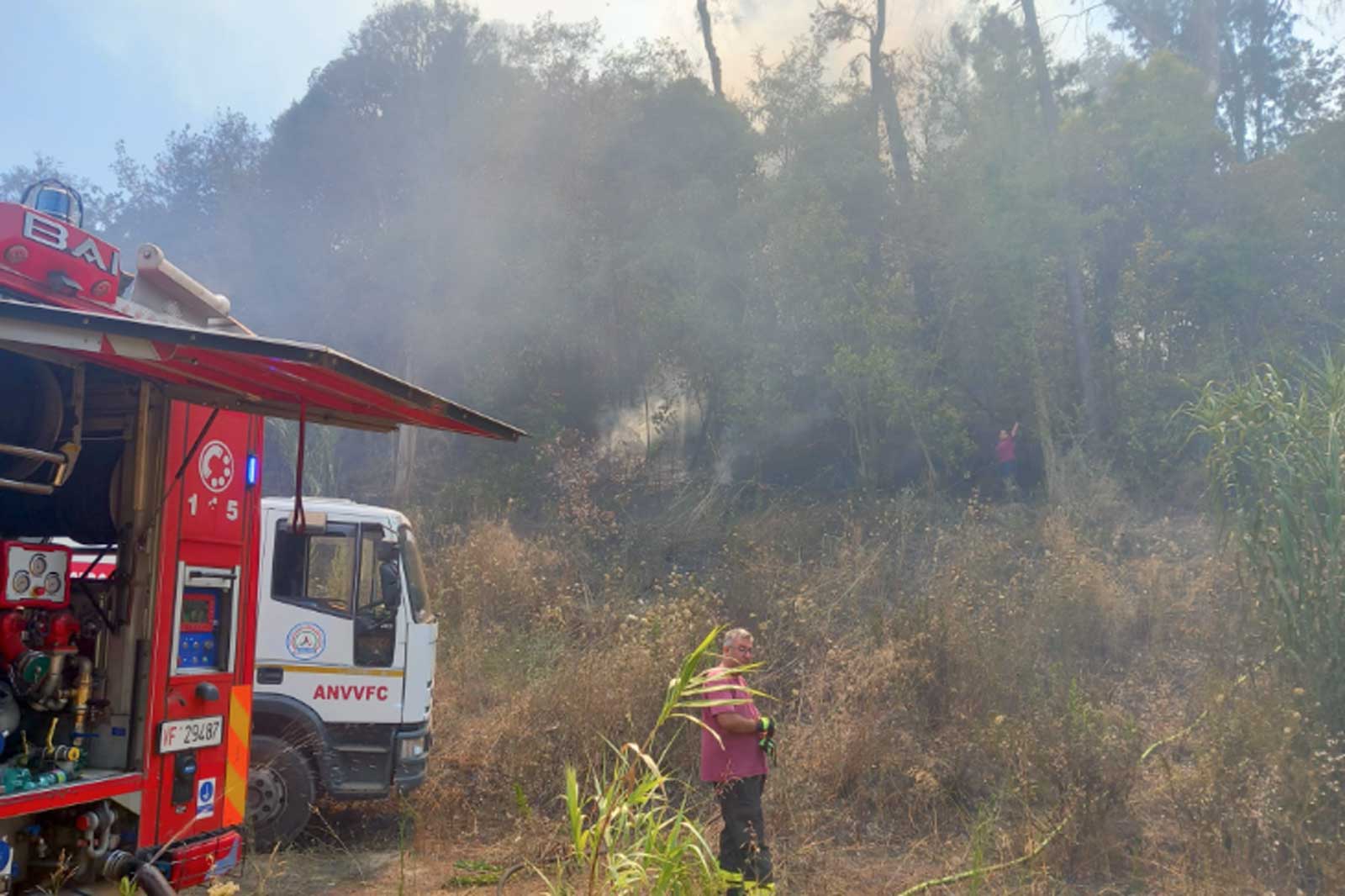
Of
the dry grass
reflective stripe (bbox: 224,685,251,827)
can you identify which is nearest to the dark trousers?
the dry grass

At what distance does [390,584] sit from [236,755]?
2.53m

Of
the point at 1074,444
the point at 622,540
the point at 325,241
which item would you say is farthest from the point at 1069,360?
the point at 325,241

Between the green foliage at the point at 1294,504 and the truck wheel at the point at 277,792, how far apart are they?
6.25 m

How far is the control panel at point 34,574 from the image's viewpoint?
4.05 m

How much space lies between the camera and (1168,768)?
21.8 feet

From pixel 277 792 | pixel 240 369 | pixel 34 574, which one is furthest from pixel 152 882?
pixel 277 792

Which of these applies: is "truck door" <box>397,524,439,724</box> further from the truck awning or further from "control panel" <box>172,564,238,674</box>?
the truck awning

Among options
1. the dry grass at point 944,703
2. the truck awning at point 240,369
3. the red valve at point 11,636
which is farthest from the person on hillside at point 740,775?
the red valve at point 11,636

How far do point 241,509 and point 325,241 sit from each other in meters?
17.4

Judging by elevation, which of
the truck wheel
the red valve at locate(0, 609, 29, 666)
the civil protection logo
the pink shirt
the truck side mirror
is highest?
the truck side mirror

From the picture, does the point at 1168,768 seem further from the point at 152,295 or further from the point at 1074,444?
the point at 1074,444

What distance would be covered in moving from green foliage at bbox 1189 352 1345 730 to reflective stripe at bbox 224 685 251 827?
5.99m

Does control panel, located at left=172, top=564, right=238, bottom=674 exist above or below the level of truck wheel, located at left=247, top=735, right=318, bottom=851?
above

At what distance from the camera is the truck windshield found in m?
7.50
